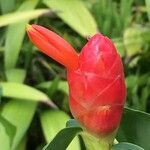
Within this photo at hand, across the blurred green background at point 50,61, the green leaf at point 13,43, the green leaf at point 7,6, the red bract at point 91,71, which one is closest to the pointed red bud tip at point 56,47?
the red bract at point 91,71

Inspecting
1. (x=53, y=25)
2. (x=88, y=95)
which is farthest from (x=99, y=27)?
(x=88, y=95)

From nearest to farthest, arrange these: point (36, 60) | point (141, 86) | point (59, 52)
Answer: point (59, 52)
point (141, 86)
point (36, 60)

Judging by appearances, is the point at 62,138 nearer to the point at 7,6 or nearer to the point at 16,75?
the point at 16,75

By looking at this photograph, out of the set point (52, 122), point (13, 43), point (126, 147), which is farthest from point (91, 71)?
point (13, 43)

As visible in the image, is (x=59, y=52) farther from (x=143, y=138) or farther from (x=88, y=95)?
(x=143, y=138)

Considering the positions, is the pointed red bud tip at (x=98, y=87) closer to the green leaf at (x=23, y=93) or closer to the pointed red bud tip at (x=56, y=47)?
the pointed red bud tip at (x=56, y=47)

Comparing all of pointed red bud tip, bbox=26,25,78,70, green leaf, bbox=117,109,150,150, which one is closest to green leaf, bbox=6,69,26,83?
green leaf, bbox=117,109,150,150

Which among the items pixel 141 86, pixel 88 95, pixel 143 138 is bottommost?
pixel 141 86
